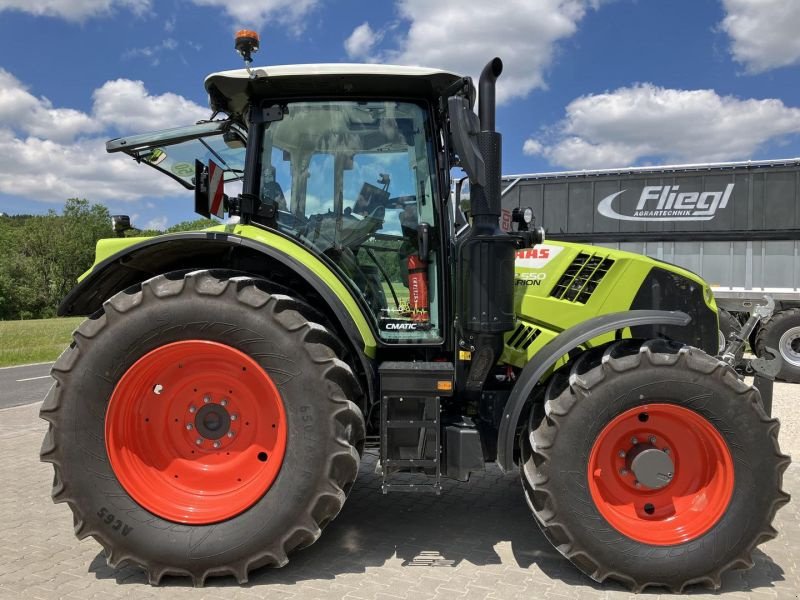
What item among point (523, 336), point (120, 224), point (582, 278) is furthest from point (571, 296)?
point (120, 224)

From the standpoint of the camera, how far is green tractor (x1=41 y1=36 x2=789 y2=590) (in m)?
2.94

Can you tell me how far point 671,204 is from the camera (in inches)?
433

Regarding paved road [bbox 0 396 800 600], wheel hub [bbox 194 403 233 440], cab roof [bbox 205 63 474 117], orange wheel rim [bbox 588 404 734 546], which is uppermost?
cab roof [bbox 205 63 474 117]

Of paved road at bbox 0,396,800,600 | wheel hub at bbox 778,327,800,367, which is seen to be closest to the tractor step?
paved road at bbox 0,396,800,600

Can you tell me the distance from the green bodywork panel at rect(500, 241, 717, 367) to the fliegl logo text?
793cm

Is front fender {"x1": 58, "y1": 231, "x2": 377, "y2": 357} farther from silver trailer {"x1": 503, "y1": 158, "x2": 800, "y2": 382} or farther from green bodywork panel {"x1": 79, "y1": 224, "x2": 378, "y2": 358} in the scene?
silver trailer {"x1": 503, "y1": 158, "x2": 800, "y2": 382}

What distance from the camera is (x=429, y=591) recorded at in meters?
2.88

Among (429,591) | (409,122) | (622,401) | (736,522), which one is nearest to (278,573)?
(429,591)

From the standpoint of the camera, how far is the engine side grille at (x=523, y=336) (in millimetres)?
3646

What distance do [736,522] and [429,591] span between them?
1.51m

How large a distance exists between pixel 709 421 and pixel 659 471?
34cm

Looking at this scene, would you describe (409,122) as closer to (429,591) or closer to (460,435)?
(460,435)

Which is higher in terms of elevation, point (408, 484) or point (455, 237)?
point (455, 237)

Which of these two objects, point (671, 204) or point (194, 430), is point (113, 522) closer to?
point (194, 430)
